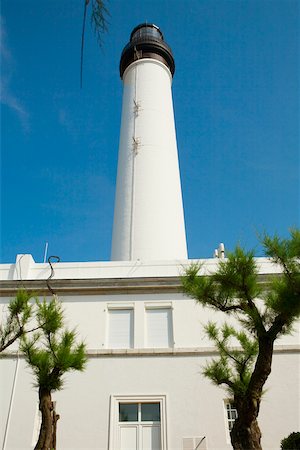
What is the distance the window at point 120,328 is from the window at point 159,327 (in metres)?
0.54

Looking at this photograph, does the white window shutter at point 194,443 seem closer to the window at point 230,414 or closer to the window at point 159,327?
the window at point 230,414

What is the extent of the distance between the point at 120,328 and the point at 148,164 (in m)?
7.96

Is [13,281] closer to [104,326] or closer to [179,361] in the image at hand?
[104,326]

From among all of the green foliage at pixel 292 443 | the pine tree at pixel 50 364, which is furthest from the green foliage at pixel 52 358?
the green foliage at pixel 292 443

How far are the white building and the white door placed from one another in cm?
2

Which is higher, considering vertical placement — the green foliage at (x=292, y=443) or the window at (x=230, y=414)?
the window at (x=230, y=414)

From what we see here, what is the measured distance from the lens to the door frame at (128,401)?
10.1 m

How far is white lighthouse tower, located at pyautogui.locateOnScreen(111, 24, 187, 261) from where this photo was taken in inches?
610

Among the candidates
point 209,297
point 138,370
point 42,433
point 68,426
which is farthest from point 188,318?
point 42,433

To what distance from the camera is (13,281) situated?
1219cm

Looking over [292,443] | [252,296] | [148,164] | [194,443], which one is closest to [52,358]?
[252,296]

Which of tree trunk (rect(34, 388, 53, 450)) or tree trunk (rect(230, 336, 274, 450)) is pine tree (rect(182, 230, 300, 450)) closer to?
tree trunk (rect(230, 336, 274, 450))

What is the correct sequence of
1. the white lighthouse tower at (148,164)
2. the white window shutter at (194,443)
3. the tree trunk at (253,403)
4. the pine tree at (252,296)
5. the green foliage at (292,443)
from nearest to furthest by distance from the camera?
the pine tree at (252,296)
the tree trunk at (253,403)
the green foliage at (292,443)
the white window shutter at (194,443)
the white lighthouse tower at (148,164)

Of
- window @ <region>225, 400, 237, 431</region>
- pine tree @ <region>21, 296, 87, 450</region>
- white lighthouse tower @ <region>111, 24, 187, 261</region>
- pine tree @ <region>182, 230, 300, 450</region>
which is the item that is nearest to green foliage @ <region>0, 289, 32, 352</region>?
pine tree @ <region>21, 296, 87, 450</region>
